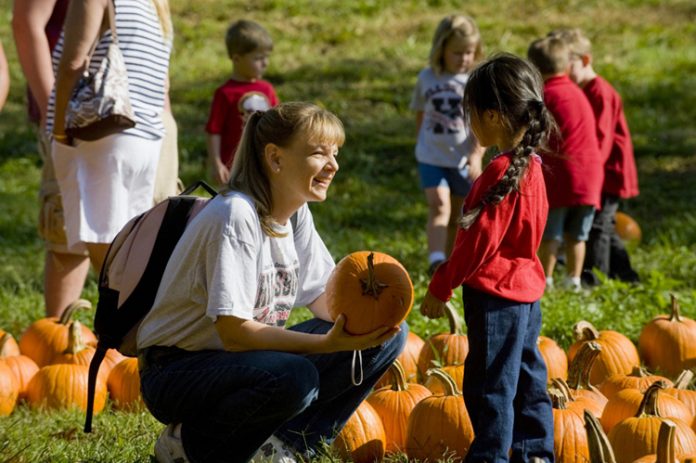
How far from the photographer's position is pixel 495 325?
364 cm

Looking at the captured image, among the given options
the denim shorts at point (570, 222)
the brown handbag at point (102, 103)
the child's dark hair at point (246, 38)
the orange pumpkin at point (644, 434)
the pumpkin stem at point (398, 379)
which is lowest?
the denim shorts at point (570, 222)

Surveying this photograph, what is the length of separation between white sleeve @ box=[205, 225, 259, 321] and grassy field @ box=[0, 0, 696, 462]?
30.1 inches

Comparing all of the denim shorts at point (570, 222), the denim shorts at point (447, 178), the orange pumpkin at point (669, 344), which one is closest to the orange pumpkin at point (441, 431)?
the orange pumpkin at point (669, 344)

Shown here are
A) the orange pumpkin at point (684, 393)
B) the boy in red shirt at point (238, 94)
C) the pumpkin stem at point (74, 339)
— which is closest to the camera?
the orange pumpkin at point (684, 393)

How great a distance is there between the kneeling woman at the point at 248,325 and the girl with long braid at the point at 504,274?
0.98 ft

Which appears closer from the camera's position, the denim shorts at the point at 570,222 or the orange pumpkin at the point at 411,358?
the orange pumpkin at the point at 411,358

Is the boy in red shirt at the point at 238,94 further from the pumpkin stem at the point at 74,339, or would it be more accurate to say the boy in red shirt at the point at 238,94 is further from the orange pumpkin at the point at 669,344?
the orange pumpkin at the point at 669,344

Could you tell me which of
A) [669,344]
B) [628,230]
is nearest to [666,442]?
[669,344]

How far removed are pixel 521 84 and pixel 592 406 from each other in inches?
49.5

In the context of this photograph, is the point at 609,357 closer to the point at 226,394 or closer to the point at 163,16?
the point at 226,394

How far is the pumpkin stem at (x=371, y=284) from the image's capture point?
351 centimetres

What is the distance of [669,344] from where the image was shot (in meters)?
5.34

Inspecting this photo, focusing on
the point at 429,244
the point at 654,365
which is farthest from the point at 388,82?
the point at 654,365

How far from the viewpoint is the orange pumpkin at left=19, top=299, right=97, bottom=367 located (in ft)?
17.4
